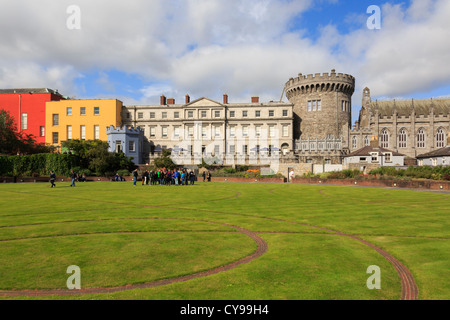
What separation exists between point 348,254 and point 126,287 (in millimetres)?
4969

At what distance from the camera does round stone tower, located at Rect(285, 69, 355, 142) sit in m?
67.2

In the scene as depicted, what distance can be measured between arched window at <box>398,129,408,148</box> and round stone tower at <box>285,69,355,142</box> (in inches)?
444

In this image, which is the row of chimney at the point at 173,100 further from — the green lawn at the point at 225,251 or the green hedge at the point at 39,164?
the green lawn at the point at 225,251

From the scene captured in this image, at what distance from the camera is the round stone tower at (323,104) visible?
221ft

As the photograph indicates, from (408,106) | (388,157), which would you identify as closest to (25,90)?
(388,157)

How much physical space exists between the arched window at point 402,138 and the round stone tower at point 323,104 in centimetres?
1128

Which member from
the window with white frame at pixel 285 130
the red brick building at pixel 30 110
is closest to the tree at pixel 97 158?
the red brick building at pixel 30 110

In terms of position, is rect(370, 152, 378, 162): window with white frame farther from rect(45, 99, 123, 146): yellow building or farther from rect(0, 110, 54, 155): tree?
rect(0, 110, 54, 155): tree

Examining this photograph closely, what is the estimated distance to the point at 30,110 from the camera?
64.7m

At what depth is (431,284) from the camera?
5.22 m

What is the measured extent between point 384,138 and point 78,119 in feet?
223

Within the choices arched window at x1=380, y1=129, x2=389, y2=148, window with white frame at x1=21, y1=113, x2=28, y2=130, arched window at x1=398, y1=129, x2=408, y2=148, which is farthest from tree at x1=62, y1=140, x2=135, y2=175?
arched window at x1=398, y1=129, x2=408, y2=148
